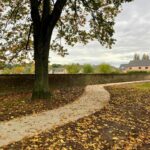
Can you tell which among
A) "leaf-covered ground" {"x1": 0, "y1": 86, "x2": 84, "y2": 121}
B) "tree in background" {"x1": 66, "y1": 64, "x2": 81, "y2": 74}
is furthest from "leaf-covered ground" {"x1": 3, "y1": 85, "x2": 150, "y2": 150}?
"tree in background" {"x1": 66, "y1": 64, "x2": 81, "y2": 74}

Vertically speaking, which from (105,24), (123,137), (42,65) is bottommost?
(123,137)

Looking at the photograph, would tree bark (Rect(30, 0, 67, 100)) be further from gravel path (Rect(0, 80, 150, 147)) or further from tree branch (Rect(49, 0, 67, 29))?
gravel path (Rect(0, 80, 150, 147))

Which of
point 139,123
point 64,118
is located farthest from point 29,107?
point 139,123

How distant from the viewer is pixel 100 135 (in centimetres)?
1237

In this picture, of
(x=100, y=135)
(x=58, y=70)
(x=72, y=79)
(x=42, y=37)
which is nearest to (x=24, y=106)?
(x=42, y=37)

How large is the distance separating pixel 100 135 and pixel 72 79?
19380mm

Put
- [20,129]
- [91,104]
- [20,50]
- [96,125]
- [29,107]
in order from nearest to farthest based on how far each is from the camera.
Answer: [20,129] → [96,125] → [29,107] → [91,104] → [20,50]

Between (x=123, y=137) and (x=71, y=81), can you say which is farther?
(x=71, y=81)

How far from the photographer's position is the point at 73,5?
73.3ft

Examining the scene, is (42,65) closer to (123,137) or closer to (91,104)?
(91,104)

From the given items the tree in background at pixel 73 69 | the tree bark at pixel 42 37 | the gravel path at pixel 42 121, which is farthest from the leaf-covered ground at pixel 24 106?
the tree in background at pixel 73 69

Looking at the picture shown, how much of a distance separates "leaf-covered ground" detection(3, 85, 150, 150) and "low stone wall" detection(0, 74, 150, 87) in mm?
8946

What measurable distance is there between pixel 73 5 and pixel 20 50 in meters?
5.60

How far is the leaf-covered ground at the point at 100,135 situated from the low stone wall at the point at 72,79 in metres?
8.95
